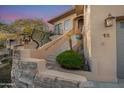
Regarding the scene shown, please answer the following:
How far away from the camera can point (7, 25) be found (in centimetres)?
1080

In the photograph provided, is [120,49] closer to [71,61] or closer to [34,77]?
[71,61]

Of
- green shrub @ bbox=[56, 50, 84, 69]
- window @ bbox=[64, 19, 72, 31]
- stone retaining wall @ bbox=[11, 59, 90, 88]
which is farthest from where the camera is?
window @ bbox=[64, 19, 72, 31]

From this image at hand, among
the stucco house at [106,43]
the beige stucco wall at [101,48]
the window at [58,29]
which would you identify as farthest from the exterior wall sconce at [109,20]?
the window at [58,29]

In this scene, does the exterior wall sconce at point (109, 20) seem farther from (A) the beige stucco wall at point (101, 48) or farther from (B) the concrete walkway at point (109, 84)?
(B) the concrete walkway at point (109, 84)

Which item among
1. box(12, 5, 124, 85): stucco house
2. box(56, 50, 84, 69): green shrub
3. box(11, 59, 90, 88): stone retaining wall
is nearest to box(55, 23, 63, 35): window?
box(11, 59, 90, 88): stone retaining wall

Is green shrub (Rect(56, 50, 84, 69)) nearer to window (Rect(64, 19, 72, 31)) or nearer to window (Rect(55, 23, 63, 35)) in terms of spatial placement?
window (Rect(64, 19, 72, 31))

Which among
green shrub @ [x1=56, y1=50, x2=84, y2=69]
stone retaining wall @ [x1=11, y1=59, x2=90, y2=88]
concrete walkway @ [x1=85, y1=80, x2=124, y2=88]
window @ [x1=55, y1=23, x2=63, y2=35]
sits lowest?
concrete walkway @ [x1=85, y1=80, x2=124, y2=88]

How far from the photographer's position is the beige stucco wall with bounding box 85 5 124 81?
7863 mm

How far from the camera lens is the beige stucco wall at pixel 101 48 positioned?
786 centimetres

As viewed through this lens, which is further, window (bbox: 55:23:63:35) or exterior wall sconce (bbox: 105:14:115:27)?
window (bbox: 55:23:63:35)

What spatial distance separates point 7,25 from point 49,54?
2.30 metres

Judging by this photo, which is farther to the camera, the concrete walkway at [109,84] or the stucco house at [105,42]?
the stucco house at [105,42]
